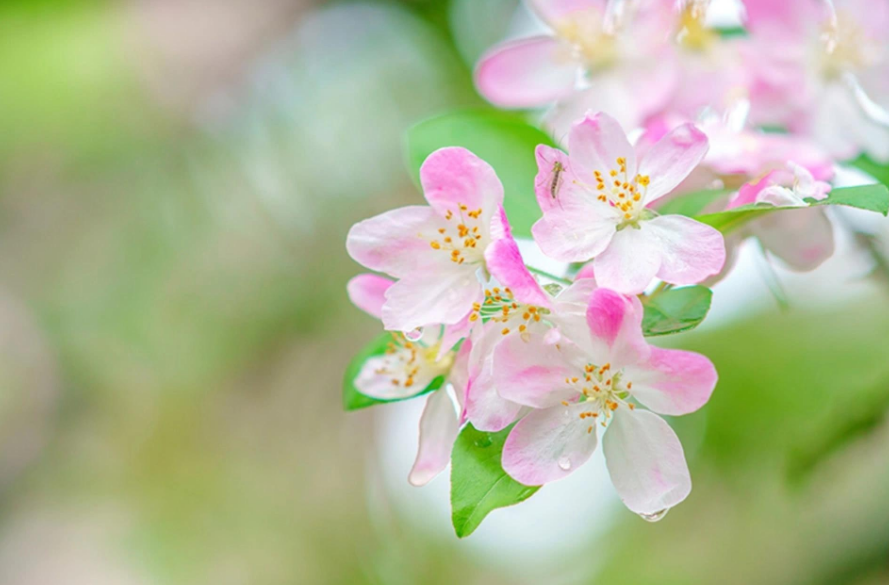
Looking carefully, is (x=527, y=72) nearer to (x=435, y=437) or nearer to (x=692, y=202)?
(x=692, y=202)

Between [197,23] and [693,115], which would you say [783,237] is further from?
[197,23]

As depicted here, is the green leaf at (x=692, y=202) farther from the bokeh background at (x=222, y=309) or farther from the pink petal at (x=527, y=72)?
the bokeh background at (x=222, y=309)

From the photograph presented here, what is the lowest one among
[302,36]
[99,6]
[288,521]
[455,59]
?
[288,521]

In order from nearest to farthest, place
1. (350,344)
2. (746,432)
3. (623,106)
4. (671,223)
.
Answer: (671,223), (623,106), (746,432), (350,344)

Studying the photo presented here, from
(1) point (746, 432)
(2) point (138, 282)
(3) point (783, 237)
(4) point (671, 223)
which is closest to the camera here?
(4) point (671, 223)

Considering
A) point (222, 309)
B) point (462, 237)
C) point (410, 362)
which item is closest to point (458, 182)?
point (462, 237)

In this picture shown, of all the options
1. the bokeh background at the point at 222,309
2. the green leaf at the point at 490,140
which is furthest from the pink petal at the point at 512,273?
the bokeh background at the point at 222,309

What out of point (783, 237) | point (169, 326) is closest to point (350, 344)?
point (169, 326)
